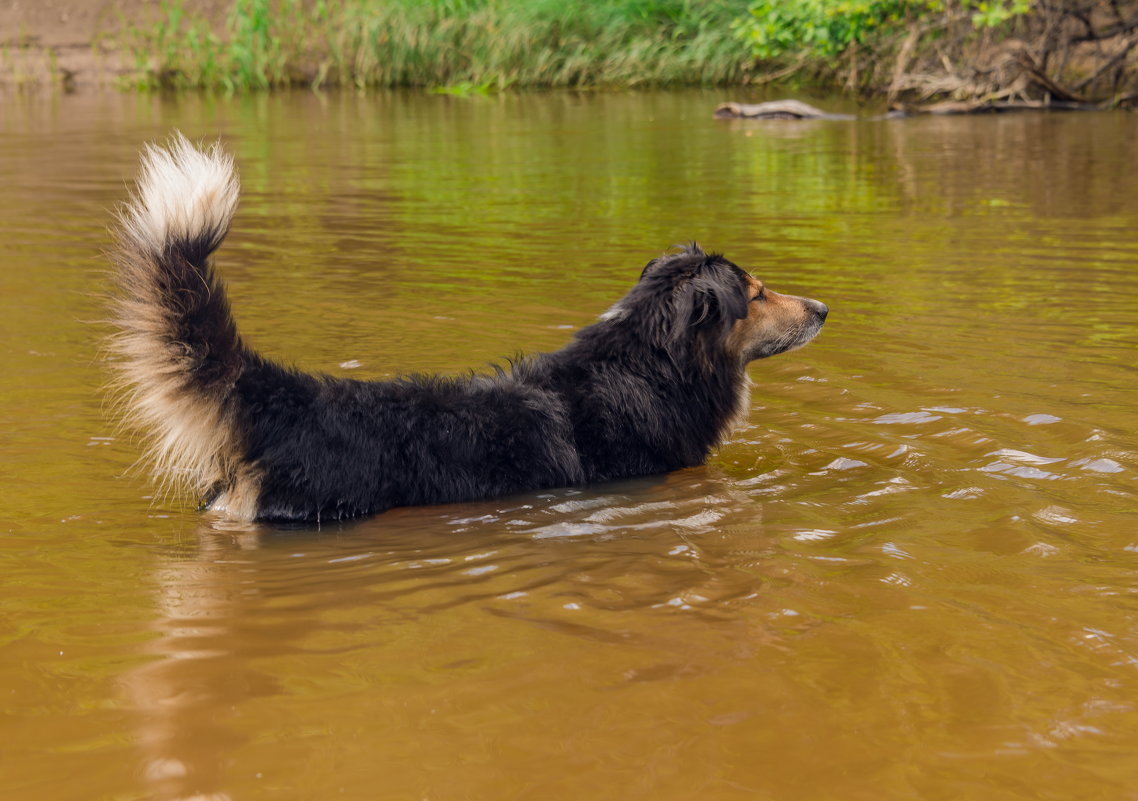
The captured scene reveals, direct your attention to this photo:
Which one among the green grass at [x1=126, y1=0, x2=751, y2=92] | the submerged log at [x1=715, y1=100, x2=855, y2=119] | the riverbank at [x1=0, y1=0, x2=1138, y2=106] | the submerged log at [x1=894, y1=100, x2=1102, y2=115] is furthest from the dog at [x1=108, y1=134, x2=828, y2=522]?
the green grass at [x1=126, y1=0, x2=751, y2=92]

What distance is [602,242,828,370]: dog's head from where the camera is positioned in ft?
17.5

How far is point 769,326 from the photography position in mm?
5617

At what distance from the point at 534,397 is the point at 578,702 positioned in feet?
7.05

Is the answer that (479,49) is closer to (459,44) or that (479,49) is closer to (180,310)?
(459,44)

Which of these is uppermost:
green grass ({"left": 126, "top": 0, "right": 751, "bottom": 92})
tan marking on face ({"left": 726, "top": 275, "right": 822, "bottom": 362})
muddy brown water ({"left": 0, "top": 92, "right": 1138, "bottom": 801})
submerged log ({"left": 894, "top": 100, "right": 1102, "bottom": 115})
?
green grass ({"left": 126, "top": 0, "right": 751, "bottom": 92})

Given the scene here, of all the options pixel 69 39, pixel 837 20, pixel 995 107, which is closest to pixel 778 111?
pixel 837 20

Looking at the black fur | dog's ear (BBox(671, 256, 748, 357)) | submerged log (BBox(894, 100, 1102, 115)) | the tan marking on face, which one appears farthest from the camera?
submerged log (BBox(894, 100, 1102, 115))

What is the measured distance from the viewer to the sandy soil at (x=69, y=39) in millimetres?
26969

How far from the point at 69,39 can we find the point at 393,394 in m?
26.8

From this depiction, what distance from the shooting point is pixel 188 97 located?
24.0 meters

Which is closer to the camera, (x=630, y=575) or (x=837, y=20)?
(x=630, y=575)

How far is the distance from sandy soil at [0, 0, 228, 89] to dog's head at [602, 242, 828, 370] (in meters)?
24.0

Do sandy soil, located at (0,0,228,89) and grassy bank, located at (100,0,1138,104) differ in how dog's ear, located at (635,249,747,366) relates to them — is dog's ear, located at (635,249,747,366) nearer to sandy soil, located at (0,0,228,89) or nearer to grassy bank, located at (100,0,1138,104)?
grassy bank, located at (100,0,1138,104)

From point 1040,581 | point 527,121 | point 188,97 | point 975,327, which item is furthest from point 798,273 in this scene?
point 188,97
